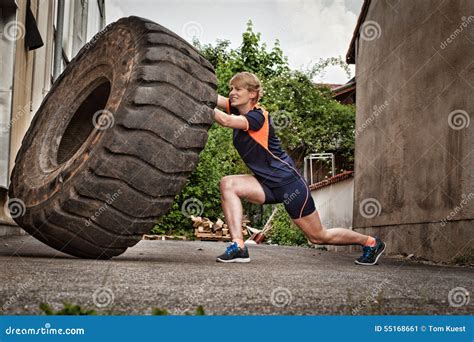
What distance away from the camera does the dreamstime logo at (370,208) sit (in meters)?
7.88

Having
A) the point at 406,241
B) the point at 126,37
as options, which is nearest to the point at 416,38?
the point at 406,241

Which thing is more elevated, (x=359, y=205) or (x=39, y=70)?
(x=39, y=70)

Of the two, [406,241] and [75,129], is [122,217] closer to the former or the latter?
[75,129]

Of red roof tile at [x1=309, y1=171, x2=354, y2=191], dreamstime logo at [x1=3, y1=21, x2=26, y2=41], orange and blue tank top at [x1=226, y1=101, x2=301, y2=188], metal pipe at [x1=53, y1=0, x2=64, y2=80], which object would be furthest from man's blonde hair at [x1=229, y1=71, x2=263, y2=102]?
metal pipe at [x1=53, y1=0, x2=64, y2=80]

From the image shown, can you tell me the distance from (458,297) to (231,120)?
1.87 metres

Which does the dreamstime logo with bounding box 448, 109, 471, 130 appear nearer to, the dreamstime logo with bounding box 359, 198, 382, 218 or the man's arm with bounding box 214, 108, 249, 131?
the dreamstime logo with bounding box 359, 198, 382, 218

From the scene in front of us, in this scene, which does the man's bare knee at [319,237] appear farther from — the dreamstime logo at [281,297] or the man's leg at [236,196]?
the dreamstime logo at [281,297]

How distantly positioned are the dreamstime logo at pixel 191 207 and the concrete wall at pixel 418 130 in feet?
14.6

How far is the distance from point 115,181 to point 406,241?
450cm

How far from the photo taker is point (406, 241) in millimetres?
6703

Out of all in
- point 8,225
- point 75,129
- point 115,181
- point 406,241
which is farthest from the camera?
point 8,225

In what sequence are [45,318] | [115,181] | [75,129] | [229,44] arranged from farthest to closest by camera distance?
[229,44], [75,129], [115,181], [45,318]

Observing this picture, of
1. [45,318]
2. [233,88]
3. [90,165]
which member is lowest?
[45,318]

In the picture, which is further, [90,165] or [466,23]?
[466,23]
